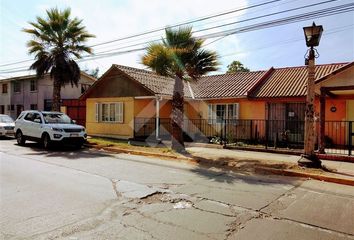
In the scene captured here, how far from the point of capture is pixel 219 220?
5.25 metres

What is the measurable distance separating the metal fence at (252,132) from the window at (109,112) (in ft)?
5.75

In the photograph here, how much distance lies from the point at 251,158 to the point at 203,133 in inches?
315

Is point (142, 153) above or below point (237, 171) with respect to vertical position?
above

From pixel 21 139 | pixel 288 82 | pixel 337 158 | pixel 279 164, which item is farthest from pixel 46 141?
pixel 288 82

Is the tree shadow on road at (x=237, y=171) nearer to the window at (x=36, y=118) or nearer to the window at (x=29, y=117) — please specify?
the window at (x=36, y=118)

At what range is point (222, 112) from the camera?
19.8 metres

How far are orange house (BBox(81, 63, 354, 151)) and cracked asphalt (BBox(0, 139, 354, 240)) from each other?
27.0 feet

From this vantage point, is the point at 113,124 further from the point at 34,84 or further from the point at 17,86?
the point at 17,86

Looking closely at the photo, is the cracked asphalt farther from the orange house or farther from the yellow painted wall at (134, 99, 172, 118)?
the yellow painted wall at (134, 99, 172, 118)

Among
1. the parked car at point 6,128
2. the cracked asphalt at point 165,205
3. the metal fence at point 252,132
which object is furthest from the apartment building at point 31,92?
the cracked asphalt at point 165,205

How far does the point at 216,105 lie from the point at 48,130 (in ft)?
33.1

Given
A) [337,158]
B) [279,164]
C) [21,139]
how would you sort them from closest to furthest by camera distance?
[279,164] → [337,158] → [21,139]

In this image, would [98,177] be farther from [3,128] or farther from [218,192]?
[3,128]

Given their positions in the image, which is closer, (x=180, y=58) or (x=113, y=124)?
(x=180, y=58)
